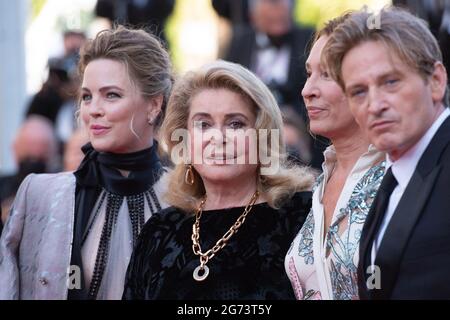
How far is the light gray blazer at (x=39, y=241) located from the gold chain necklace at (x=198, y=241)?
48cm

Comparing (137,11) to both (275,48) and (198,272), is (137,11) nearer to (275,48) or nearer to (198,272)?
(275,48)

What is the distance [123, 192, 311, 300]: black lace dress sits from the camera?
3.84 meters

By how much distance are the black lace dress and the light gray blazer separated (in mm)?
358

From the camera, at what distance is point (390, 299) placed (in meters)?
3.14

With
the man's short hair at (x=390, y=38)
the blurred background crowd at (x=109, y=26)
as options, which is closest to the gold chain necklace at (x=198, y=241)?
the man's short hair at (x=390, y=38)

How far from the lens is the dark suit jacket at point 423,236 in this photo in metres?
3.01

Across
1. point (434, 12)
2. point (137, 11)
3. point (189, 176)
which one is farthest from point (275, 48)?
point (189, 176)

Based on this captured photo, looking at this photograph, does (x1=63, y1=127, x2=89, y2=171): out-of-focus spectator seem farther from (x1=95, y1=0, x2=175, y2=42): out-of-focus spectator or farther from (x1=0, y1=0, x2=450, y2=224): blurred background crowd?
(x1=95, y1=0, x2=175, y2=42): out-of-focus spectator

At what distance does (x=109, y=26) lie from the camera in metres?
8.19

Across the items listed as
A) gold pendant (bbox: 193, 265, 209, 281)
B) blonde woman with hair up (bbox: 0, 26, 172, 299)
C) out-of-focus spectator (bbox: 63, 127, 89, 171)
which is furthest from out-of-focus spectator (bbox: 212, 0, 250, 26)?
gold pendant (bbox: 193, 265, 209, 281)

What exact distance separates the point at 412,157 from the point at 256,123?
94 cm

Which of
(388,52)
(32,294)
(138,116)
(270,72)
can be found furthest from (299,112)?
(388,52)

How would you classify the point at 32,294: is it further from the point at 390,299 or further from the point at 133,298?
the point at 390,299
